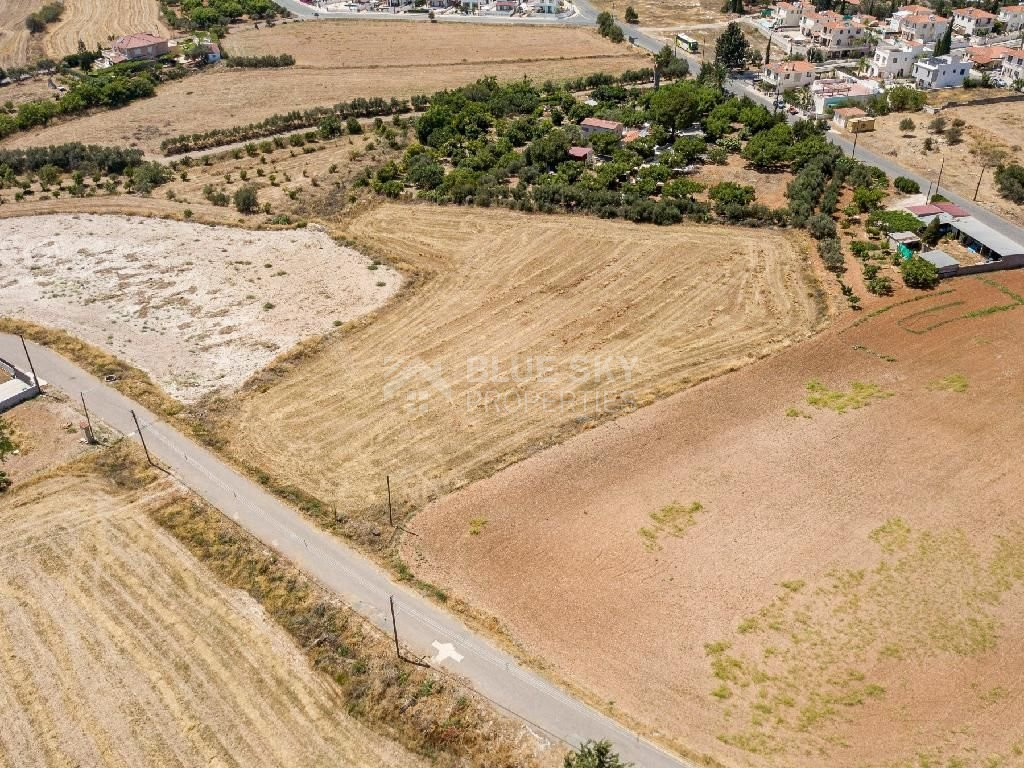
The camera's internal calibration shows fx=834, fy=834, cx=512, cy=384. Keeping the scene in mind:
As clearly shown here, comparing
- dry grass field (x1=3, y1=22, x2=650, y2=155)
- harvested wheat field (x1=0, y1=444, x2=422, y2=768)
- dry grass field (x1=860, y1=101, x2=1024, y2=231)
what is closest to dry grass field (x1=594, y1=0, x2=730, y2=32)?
dry grass field (x1=3, y1=22, x2=650, y2=155)

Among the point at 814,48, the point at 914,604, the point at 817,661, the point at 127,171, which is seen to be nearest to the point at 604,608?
the point at 817,661

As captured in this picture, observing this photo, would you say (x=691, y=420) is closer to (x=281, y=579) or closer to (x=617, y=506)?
(x=617, y=506)

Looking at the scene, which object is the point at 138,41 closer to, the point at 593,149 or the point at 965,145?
the point at 593,149

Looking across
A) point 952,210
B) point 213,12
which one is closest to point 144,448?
point 952,210

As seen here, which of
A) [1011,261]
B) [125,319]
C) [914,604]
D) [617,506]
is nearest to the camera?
[914,604]

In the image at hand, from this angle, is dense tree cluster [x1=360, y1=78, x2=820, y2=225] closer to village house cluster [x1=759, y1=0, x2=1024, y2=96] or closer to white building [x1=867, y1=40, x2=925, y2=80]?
village house cluster [x1=759, y1=0, x2=1024, y2=96]

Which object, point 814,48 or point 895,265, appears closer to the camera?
point 895,265
